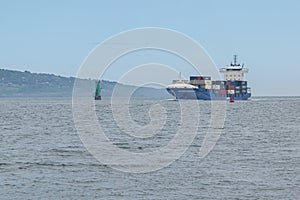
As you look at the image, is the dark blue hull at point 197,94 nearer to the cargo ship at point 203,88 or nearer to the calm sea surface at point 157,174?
the cargo ship at point 203,88

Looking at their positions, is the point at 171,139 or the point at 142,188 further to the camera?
the point at 171,139

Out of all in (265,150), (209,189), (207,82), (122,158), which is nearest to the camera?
(209,189)

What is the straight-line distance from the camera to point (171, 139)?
45531 mm

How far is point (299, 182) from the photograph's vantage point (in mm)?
25438

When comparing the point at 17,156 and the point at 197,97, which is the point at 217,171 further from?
the point at 197,97

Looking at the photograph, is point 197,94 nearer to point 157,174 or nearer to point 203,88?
point 203,88

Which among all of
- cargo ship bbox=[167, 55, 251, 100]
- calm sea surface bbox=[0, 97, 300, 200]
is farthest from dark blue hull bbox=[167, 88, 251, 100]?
calm sea surface bbox=[0, 97, 300, 200]

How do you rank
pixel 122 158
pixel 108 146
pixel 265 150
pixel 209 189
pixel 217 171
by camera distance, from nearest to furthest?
pixel 209 189 → pixel 217 171 → pixel 122 158 → pixel 265 150 → pixel 108 146

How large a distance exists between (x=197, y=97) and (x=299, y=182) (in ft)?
540

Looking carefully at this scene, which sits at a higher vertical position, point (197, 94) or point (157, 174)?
point (197, 94)

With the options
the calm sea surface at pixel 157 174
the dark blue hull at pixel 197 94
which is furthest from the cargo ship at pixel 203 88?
the calm sea surface at pixel 157 174

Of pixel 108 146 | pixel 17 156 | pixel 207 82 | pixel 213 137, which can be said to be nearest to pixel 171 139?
pixel 213 137

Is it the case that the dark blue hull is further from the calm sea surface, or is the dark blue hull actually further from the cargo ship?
the calm sea surface

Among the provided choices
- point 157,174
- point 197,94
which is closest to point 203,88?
point 197,94
